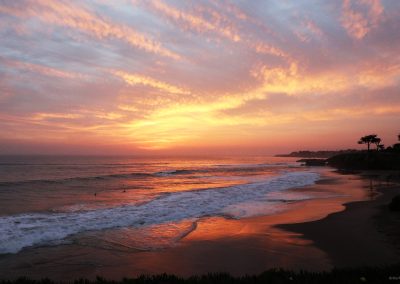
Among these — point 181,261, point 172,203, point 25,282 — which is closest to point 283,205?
point 172,203

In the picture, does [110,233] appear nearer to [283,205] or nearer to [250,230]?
[250,230]

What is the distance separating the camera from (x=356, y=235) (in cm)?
1277

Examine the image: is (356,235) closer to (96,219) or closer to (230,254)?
(230,254)

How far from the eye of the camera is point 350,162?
7369 cm

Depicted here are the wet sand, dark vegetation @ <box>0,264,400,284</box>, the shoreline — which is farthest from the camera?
the shoreline

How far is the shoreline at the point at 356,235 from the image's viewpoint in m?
9.80

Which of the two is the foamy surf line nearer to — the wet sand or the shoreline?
the wet sand

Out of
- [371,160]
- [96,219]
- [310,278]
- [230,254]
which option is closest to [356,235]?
[230,254]

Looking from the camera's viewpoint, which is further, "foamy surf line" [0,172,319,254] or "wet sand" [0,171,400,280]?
"foamy surf line" [0,172,319,254]

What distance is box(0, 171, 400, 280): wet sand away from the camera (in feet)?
30.6

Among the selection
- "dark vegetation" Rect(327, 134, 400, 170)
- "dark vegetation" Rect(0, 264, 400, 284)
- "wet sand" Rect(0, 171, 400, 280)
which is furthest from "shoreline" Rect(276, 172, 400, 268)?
"dark vegetation" Rect(327, 134, 400, 170)

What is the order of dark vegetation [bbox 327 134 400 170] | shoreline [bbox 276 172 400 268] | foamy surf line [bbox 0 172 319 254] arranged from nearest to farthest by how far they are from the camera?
shoreline [bbox 276 172 400 268] → foamy surf line [bbox 0 172 319 254] → dark vegetation [bbox 327 134 400 170]

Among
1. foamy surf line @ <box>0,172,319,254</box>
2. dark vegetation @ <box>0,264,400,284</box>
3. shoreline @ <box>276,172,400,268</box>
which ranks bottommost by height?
foamy surf line @ <box>0,172,319,254</box>

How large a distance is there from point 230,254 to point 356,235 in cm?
540
